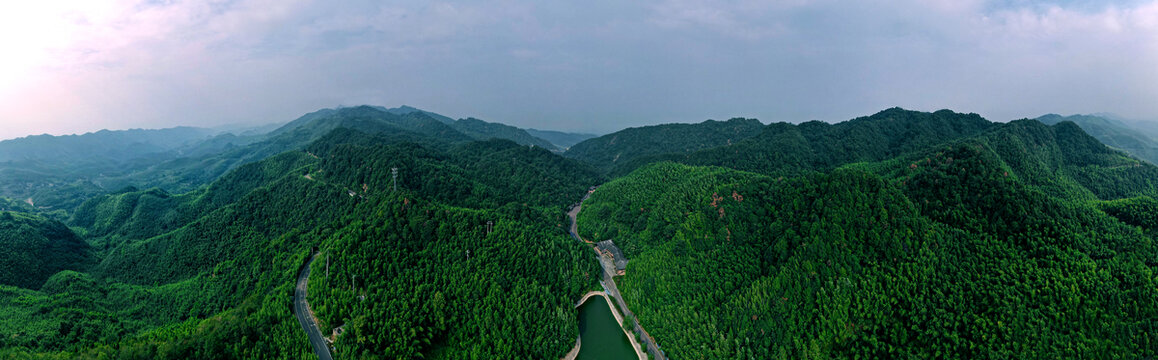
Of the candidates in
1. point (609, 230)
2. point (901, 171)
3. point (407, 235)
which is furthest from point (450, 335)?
point (901, 171)

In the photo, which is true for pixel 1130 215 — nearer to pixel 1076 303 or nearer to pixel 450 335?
pixel 1076 303

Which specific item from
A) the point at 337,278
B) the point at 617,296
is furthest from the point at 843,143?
the point at 337,278

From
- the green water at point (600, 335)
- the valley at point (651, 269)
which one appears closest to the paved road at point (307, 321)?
the valley at point (651, 269)

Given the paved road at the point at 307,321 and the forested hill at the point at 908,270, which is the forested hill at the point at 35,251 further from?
the forested hill at the point at 908,270

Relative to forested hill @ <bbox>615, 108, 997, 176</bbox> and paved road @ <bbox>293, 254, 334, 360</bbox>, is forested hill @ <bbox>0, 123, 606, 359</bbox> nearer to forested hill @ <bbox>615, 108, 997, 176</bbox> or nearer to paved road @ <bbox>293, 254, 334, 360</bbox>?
paved road @ <bbox>293, 254, 334, 360</bbox>

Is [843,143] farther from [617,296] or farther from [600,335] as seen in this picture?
[600,335]
